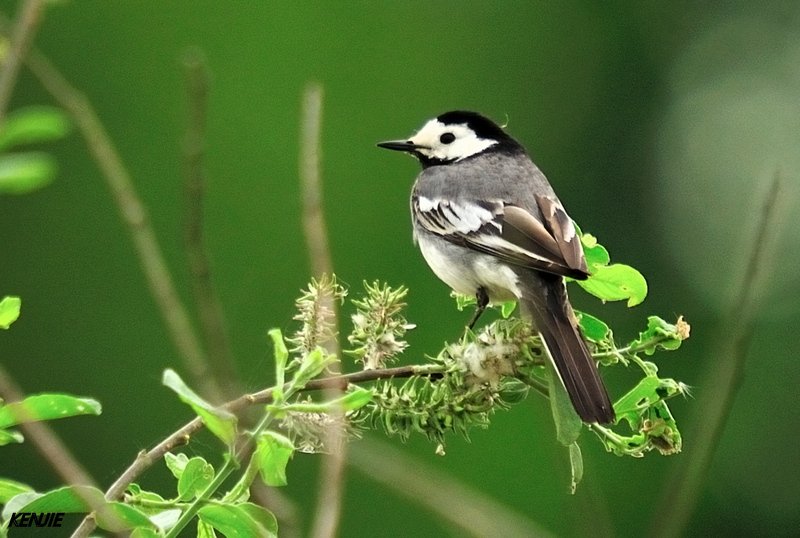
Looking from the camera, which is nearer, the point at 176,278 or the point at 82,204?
the point at 176,278

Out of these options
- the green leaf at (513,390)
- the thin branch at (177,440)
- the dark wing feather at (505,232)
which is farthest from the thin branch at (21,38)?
the dark wing feather at (505,232)

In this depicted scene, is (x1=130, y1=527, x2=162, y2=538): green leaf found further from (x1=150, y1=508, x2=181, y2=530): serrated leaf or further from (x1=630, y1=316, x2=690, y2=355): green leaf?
(x1=630, y1=316, x2=690, y2=355): green leaf

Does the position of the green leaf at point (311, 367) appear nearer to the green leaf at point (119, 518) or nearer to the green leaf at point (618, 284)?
the green leaf at point (119, 518)

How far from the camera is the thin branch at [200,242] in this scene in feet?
6.07

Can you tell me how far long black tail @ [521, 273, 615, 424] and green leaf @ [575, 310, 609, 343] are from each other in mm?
31

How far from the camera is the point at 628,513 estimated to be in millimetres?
12461

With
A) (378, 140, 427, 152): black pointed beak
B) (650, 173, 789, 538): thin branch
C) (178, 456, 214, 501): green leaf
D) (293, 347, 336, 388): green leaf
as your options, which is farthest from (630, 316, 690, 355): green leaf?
(378, 140, 427, 152): black pointed beak

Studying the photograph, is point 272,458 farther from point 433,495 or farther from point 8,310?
point 8,310

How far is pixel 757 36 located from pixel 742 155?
3.11 meters

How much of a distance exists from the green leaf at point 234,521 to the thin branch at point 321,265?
0.09m

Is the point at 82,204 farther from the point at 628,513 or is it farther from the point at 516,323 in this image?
the point at 516,323

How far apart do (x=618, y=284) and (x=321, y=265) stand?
1242 millimetres

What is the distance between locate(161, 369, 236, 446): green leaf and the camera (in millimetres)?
1653

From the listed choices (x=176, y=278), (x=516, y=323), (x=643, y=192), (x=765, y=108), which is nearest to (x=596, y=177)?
(x=643, y=192)
